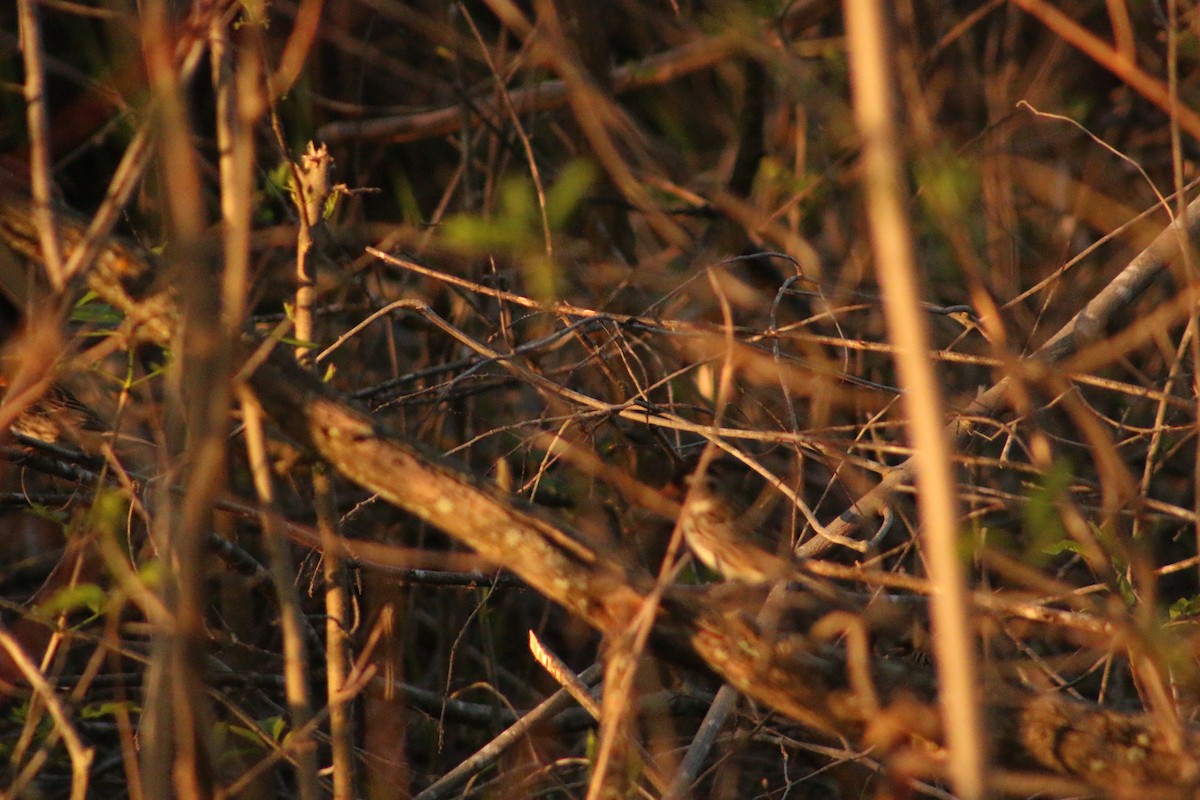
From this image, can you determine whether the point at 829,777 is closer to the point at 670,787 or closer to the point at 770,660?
the point at 670,787

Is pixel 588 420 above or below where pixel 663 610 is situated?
below

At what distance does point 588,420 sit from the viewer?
8.98 ft

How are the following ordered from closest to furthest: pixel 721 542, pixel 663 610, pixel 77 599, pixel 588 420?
pixel 663 610, pixel 77 599, pixel 721 542, pixel 588 420

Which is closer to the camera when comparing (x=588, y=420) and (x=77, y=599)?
(x=77, y=599)

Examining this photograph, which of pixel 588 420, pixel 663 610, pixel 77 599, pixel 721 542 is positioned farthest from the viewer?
pixel 588 420

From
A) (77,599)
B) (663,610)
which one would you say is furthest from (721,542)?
(77,599)

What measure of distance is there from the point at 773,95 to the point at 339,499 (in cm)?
268

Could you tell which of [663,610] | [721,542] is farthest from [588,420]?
[663,610]

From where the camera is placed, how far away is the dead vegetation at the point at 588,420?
1529 millimetres

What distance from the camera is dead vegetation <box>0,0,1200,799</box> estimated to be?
1529mm

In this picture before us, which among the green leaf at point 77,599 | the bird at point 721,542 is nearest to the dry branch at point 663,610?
the green leaf at point 77,599

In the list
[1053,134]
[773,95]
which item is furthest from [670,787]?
[1053,134]

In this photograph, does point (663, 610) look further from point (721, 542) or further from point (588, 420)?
point (588, 420)

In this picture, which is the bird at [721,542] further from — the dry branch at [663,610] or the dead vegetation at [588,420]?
the dry branch at [663,610]
